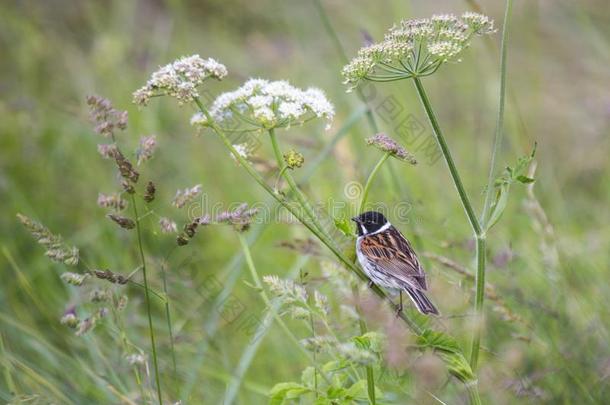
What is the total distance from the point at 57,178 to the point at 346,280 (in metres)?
3.70

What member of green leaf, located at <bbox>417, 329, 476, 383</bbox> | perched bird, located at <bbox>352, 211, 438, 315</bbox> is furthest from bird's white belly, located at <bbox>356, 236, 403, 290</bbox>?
green leaf, located at <bbox>417, 329, 476, 383</bbox>

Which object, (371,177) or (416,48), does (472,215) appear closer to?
(371,177)

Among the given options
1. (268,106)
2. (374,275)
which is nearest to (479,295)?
(374,275)

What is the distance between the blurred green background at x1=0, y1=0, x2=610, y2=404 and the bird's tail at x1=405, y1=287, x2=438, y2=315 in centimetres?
21

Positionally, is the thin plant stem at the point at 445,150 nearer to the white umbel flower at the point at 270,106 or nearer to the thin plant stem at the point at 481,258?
the thin plant stem at the point at 481,258

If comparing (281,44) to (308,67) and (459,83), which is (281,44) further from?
(459,83)

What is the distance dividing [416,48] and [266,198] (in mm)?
3102

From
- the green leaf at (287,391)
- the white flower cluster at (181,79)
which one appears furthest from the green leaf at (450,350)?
the white flower cluster at (181,79)

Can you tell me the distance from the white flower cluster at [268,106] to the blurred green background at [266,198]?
0.46m

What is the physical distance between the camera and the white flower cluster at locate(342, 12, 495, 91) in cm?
228

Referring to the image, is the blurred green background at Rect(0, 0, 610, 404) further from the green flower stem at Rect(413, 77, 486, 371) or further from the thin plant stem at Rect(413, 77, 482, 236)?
the thin plant stem at Rect(413, 77, 482, 236)

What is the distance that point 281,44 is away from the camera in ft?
24.6

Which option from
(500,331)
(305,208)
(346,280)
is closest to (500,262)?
(500,331)

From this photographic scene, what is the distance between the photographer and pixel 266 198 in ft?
17.7
